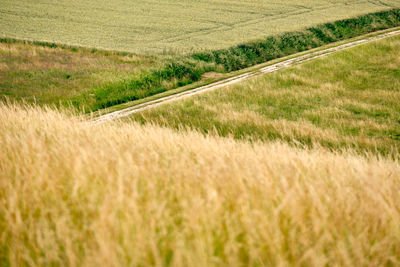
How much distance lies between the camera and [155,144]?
4168mm

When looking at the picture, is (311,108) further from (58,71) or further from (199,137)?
(58,71)

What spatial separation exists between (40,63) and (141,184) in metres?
19.5

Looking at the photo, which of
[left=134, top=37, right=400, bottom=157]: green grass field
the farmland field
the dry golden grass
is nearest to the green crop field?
the farmland field

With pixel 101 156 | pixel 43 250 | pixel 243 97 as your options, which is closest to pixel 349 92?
pixel 243 97

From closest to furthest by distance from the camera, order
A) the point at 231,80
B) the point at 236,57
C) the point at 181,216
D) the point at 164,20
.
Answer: the point at 181,216 → the point at 231,80 → the point at 236,57 → the point at 164,20

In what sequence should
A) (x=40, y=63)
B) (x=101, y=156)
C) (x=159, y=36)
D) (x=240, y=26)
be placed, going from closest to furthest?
(x=101, y=156) → (x=40, y=63) → (x=159, y=36) → (x=240, y=26)

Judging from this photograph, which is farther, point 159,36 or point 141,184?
point 159,36

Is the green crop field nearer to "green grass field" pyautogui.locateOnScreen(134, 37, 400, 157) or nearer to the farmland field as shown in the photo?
the farmland field

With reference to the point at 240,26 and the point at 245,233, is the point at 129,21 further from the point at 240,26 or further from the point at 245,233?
the point at 245,233

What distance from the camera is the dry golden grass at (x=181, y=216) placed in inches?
79.5

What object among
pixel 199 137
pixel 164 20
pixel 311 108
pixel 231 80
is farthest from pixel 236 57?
pixel 199 137

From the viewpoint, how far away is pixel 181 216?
7.61ft

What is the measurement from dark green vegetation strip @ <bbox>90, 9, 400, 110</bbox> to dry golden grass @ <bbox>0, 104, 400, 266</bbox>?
1319 centimetres

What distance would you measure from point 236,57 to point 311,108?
964 centimetres
